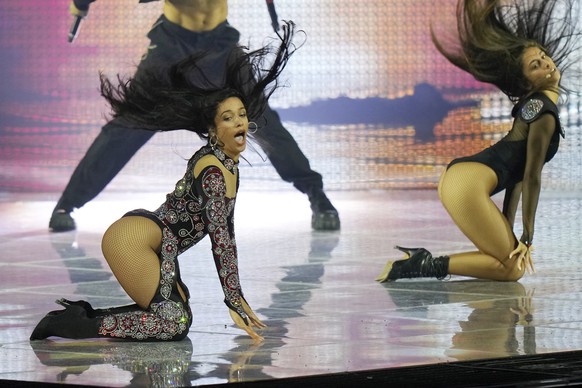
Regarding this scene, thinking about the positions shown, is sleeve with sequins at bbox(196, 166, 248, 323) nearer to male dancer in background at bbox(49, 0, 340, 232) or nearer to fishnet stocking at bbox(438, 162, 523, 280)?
fishnet stocking at bbox(438, 162, 523, 280)

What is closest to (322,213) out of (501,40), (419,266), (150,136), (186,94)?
(150,136)

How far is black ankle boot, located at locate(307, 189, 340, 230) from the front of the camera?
9.12 metres

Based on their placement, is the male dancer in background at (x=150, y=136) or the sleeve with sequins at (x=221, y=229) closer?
the sleeve with sequins at (x=221, y=229)

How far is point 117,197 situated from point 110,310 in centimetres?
556

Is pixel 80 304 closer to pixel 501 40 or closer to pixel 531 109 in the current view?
pixel 531 109

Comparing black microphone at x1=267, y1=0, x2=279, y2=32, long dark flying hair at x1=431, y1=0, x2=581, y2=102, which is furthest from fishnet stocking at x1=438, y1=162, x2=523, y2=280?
black microphone at x1=267, y1=0, x2=279, y2=32

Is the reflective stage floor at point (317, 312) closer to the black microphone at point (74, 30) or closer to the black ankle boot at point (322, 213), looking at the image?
the black ankle boot at point (322, 213)

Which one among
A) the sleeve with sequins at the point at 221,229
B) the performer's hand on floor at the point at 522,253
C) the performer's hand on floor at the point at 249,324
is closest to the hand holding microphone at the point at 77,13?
the performer's hand on floor at the point at 522,253

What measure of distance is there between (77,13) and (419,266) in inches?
191

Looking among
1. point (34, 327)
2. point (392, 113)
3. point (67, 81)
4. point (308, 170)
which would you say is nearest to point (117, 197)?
point (67, 81)

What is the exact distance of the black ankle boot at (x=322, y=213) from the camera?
359 inches

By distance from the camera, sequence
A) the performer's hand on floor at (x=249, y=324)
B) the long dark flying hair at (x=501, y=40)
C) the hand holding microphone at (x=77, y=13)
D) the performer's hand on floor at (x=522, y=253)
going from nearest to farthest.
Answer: the performer's hand on floor at (x=249, y=324) < the performer's hand on floor at (x=522, y=253) < the long dark flying hair at (x=501, y=40) < the hand holding microphone at (x=77, y=13)

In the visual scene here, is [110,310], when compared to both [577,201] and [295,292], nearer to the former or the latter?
[295,292]

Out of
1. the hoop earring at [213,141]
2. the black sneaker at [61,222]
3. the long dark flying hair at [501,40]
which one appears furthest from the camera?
the black sneaker at [61,222]
